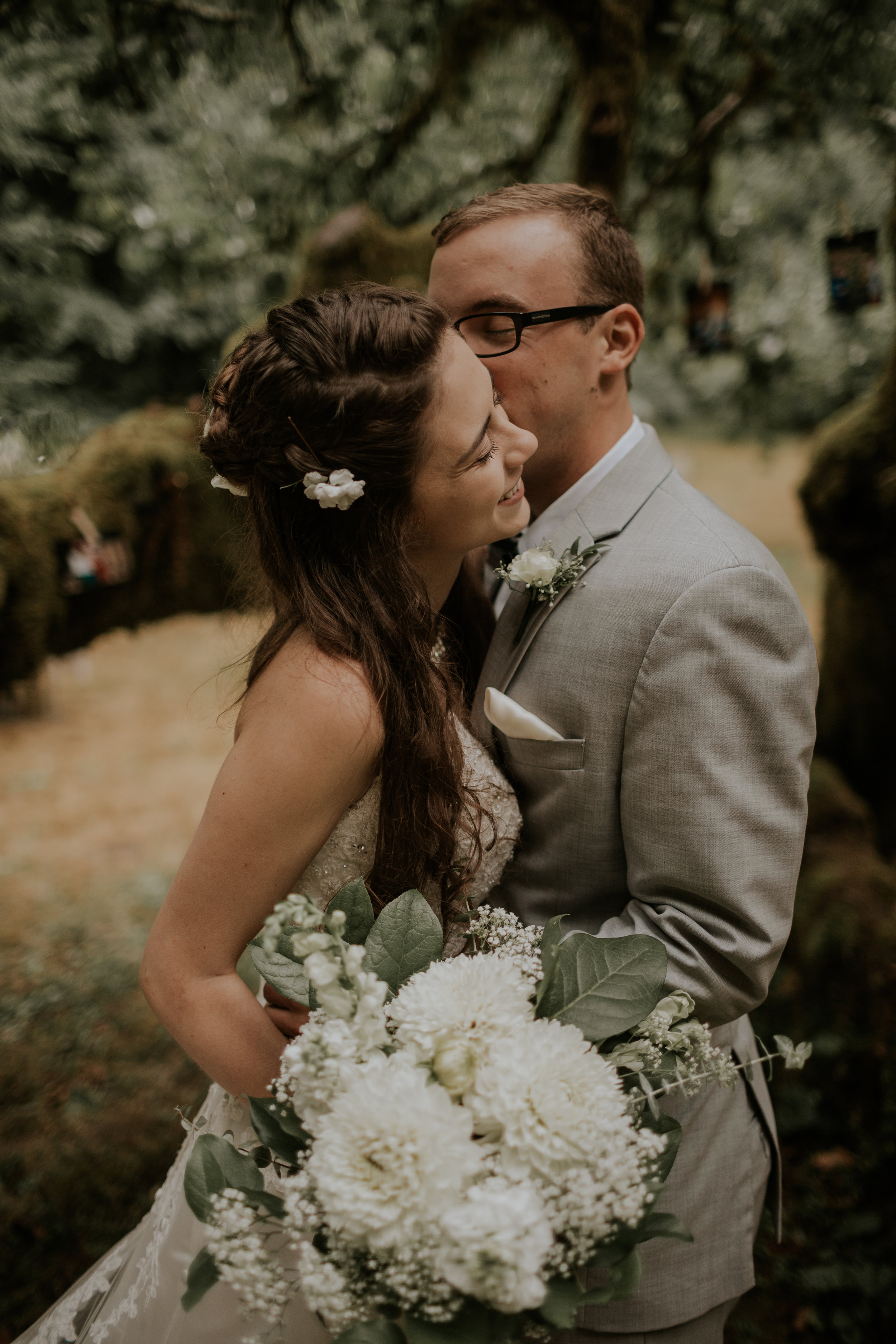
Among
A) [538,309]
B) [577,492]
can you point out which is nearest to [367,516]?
[577,492]

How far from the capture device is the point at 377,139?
4.17 meters

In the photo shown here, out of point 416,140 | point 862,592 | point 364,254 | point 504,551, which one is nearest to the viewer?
point 504,551

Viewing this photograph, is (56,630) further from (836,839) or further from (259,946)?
(836,839)

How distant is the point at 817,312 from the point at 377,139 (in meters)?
2.98

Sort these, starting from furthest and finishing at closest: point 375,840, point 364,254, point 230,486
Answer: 1. point 364,254
2. point 230,486
3. point 375,840

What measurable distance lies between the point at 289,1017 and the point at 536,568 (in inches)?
38.2

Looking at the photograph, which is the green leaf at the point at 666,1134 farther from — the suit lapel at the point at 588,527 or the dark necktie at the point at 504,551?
the dark necktie at the point at 504,551

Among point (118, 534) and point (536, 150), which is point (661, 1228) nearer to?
point (118, 534)

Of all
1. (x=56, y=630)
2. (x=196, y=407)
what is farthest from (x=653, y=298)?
(x=56, y=630)

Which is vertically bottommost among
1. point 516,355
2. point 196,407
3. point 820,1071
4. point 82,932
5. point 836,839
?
point 820,1071

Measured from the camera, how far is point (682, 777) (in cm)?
151

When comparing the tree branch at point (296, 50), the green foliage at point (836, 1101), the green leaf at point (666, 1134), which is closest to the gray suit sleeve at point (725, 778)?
the green leaf at point (666, 1134)

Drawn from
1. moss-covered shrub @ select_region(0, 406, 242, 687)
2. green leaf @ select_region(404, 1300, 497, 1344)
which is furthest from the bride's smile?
moss-covered shrub @ select_region(0, 406, 242, 687)

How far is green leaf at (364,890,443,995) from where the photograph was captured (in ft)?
4.07
